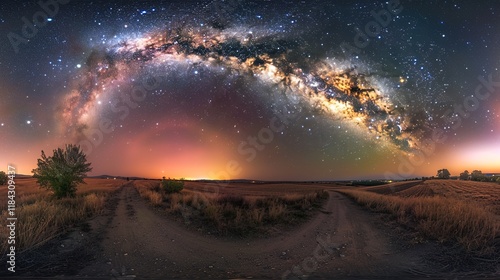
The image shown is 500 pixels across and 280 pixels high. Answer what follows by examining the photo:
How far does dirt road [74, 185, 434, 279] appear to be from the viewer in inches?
294

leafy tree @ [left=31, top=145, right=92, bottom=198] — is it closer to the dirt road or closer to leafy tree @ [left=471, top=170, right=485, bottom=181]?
the dirt road

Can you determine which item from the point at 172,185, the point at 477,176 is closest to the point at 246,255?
the point at 172,185

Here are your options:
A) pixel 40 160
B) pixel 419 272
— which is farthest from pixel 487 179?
pixel 40 160

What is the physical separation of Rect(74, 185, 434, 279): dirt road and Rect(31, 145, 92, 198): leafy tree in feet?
42.9

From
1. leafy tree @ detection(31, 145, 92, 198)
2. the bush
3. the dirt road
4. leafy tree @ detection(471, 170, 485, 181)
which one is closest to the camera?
the dirt road

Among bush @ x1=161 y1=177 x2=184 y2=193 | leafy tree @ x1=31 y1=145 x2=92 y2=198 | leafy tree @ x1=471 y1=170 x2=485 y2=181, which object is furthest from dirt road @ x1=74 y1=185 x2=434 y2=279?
Result: leafy tree @ x1=471 y1=170 x2=485 y2=181

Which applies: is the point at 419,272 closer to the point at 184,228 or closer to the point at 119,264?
the point at 119,264

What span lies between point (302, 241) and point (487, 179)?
54.5 metres

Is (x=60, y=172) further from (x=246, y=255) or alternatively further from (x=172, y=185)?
(x=246, y=255)

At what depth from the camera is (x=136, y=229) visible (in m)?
12.5

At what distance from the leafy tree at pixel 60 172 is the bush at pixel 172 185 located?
14.1 m

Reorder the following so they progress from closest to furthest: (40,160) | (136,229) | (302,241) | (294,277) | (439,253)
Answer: (294,277), (439,253), (302,241), (136,229), (40,160)

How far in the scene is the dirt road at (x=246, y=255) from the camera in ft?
24.5

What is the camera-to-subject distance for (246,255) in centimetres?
924
